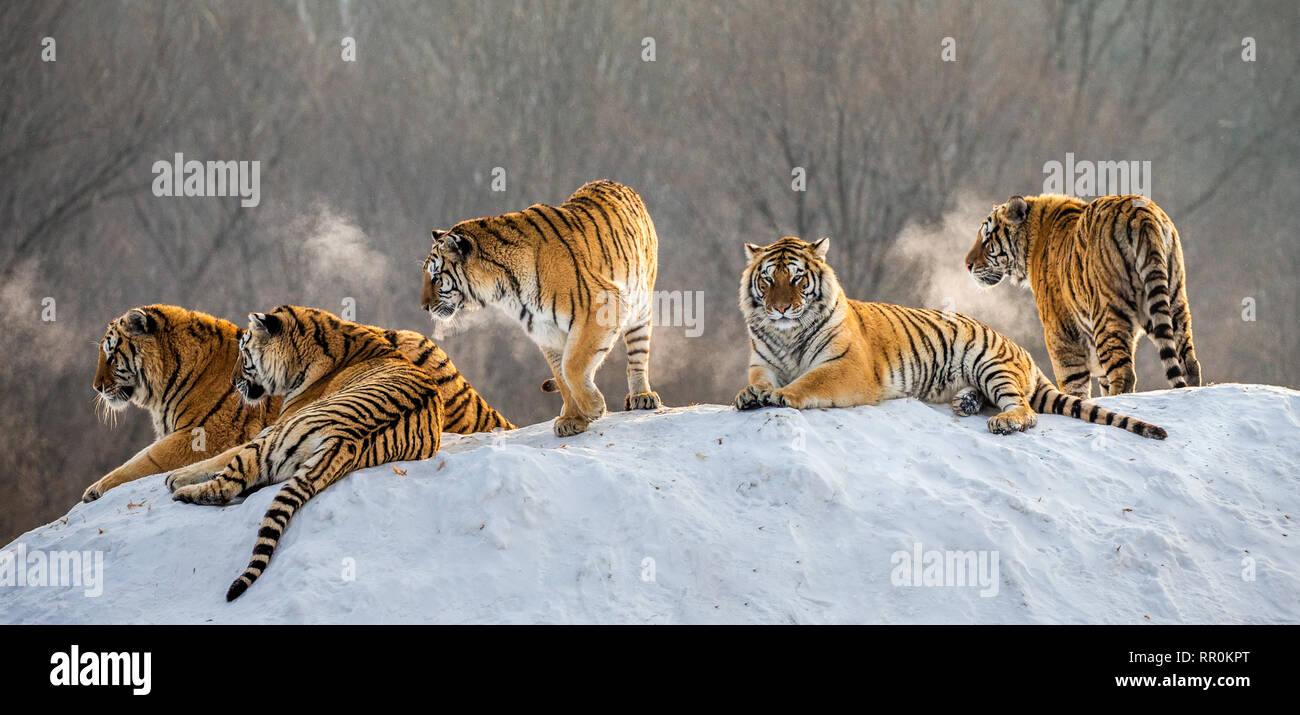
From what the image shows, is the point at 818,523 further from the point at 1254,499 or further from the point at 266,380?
the point at 266,380

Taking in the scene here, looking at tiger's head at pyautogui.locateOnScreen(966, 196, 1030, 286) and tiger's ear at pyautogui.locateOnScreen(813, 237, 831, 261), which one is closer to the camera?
tiger's ear at pyautogui.locateOnScreen(813, 237, 831, 261)

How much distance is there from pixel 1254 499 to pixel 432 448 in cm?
453

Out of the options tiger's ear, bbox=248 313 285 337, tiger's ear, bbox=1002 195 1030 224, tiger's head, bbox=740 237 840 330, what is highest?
tiger's ear, bbox=1002 195 1030 224

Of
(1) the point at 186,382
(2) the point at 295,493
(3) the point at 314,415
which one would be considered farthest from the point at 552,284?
(1) the point at 186,382

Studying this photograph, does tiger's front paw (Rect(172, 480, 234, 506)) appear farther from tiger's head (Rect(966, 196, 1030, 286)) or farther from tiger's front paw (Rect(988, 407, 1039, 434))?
tiger's head (Rect(966, 196, 1030, 286))

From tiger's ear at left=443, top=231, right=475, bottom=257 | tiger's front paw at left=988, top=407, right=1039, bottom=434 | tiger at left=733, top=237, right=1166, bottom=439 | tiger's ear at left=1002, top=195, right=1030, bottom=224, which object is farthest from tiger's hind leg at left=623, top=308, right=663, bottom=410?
tiger's ear at left=1002, top=195, right=1030, bottom=224

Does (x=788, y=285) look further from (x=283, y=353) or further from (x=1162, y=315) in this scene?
(x=283, y=353)

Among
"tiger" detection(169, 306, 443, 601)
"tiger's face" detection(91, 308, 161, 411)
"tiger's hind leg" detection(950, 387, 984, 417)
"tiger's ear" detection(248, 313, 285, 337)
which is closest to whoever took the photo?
"tiger" detection(169, 306, 443, 601)

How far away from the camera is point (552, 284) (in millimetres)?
6324

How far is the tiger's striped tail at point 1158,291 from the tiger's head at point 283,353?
→ 5647 millimetres

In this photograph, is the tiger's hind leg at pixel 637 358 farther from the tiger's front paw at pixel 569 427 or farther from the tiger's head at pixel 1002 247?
the tiger's head at pixel 1002 247

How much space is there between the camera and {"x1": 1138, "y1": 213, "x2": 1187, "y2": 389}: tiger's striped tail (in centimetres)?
712

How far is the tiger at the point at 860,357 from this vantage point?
6.07m

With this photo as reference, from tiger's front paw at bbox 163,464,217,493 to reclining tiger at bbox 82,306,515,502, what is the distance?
110 cm
